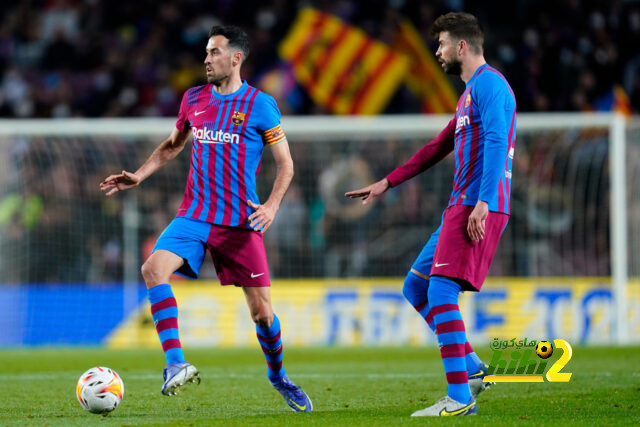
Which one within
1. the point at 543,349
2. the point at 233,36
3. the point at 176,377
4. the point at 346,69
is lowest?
the point at 176,377

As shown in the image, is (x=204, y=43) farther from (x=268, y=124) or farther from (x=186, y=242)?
(x=186, y=242)

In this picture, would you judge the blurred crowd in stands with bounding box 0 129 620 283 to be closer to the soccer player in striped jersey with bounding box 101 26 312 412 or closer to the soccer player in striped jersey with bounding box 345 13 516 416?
the soccer player in striped jersey with bounding box 101 26 312 412

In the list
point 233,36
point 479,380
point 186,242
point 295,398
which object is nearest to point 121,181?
point 186,242

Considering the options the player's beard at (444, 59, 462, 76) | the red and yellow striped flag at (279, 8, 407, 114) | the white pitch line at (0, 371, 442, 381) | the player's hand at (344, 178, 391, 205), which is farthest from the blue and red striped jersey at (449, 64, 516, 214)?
the red and yellow striped flag at (279, 8, 407, 114)

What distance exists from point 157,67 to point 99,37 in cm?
148

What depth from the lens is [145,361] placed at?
11.1 metres

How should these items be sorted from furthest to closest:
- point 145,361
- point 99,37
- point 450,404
→ point 99,37, point 145,361, point 450,404

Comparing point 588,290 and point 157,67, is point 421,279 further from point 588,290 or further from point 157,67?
Answer: point 157,67

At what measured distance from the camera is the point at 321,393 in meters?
7.36

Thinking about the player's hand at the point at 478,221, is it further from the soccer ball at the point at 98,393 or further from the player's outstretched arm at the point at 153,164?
the soccer ball at the point at 98,393

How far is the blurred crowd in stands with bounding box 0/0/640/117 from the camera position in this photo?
1809cm

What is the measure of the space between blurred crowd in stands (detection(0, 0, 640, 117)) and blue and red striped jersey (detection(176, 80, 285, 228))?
11570mm

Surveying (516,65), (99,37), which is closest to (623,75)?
(516,65)

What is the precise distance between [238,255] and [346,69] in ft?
38.6
